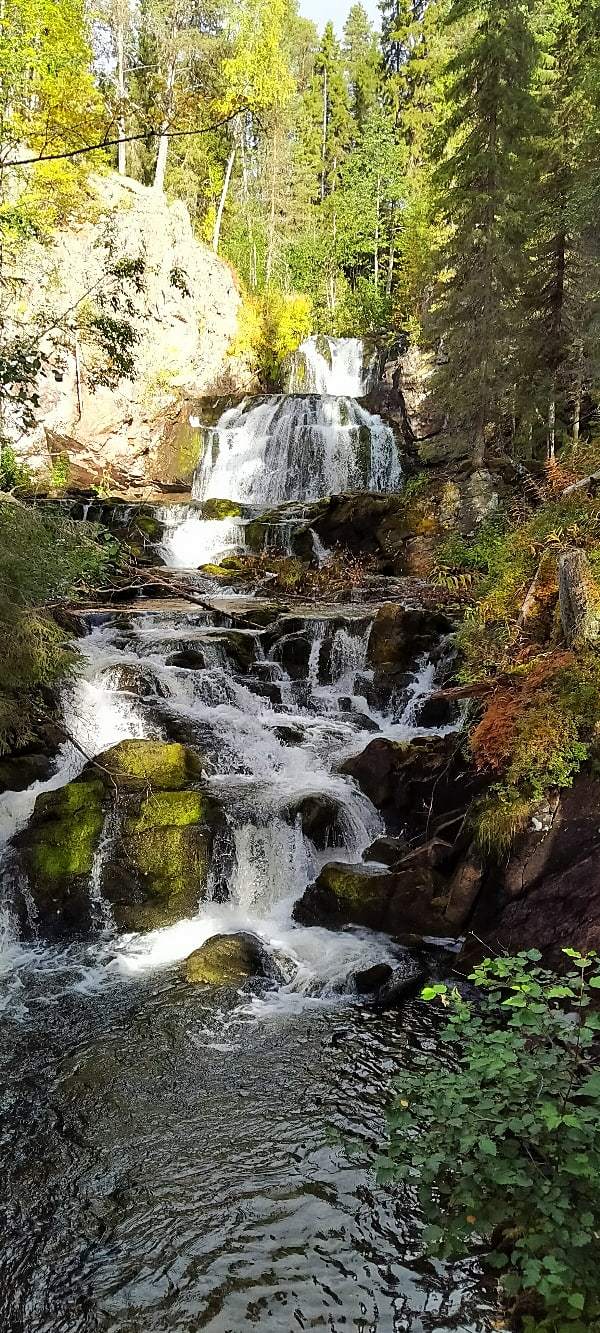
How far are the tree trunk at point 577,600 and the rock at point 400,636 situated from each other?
5108 mm

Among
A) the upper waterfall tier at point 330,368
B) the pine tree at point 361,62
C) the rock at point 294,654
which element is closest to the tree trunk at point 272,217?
the upper waterfall tier at point 330,368

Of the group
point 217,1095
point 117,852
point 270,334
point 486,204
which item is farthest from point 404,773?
point 270,334

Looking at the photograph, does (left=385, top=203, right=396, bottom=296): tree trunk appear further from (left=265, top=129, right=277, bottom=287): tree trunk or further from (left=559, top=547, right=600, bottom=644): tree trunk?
(left=559, top=547, right=600, bottom=644): tree trunk

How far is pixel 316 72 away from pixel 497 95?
39.8 metres

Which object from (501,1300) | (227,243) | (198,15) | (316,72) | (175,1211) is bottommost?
(175,1211)

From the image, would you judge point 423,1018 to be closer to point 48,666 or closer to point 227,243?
point 48,666

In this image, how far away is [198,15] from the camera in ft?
103

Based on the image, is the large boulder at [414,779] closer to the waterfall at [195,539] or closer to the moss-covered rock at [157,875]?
the moss-covered rock at [157,875]

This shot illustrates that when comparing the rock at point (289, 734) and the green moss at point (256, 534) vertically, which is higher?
the green moss at point (256, 534)

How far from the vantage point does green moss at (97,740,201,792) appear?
31.5ft

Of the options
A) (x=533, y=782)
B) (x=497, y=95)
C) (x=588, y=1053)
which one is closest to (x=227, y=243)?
(x=497, y=95)

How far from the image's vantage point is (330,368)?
A: 30.3 m

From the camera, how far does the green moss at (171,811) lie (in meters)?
9.08

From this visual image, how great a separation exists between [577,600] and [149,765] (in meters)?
5.70
